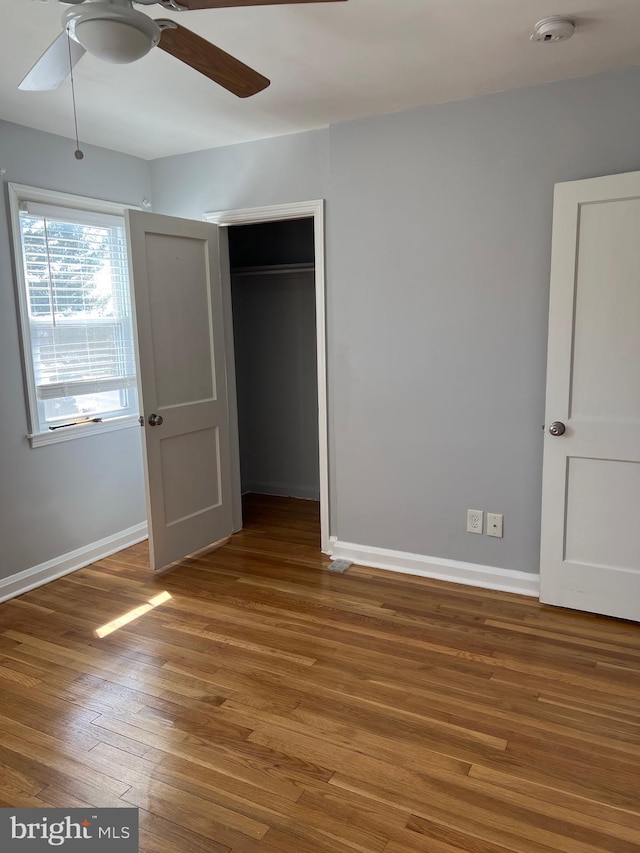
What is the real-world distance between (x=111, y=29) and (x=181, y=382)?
231 centimetres

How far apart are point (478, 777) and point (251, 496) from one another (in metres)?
3.51

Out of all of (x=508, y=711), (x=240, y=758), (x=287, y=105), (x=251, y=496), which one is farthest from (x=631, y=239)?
(x=251, y=496)

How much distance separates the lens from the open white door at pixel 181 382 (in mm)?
3428

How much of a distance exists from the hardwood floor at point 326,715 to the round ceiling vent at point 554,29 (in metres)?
2.49

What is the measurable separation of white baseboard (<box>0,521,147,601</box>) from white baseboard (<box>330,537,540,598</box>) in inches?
54.9

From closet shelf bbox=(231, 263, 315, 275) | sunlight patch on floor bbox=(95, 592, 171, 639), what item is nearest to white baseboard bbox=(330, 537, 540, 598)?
sunlight patch on floor bbox=(95, 592, 171, 639)

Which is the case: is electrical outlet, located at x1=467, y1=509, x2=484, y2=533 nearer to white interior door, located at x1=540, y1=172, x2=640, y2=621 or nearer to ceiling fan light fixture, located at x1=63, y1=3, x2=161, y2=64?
white interior door, located at x1=540, y1=172, x2=640, y2=621

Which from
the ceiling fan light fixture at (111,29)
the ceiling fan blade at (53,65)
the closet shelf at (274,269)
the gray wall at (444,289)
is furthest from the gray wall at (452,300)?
the ceiling fan light fixture at (111,29)

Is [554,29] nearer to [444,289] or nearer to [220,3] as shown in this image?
[444,289]

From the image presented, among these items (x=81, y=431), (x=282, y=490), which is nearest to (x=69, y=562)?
(x=81, y=431)

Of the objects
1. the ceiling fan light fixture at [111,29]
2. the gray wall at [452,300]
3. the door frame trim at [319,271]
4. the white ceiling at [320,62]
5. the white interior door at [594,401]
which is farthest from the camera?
the door frame trim at [319,271]

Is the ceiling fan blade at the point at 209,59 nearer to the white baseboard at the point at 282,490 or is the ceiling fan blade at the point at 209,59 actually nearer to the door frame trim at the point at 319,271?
the door frame trim at the point at 319,271

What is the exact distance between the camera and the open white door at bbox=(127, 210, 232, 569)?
3428 mm

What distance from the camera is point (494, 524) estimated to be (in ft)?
10.7
